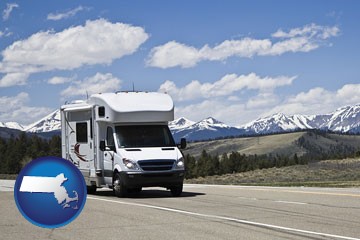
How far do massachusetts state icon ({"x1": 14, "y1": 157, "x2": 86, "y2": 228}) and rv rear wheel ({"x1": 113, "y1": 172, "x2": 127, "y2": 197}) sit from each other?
45.3ft

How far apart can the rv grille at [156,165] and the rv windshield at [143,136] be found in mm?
859

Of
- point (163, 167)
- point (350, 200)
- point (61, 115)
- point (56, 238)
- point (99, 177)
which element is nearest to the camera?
point (56, 238)

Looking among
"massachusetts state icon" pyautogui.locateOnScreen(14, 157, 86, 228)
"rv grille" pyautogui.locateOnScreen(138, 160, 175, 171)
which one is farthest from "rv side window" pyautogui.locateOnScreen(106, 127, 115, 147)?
"massachusetts state icon" pyautogui.locateOnScreen(14, 157, 86, 228)

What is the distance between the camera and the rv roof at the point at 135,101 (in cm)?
1897

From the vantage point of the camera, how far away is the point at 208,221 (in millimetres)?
11664

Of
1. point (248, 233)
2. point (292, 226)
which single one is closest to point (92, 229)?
point (248, 233)

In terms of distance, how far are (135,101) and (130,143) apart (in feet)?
4.48

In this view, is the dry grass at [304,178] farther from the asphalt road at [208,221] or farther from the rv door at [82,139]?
the asphalt road at [208,221]

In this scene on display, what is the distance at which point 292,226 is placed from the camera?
422 inches

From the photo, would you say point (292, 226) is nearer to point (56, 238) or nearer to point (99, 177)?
point (56, 238)

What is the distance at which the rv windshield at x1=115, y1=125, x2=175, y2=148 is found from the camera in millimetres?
Answer: 18953

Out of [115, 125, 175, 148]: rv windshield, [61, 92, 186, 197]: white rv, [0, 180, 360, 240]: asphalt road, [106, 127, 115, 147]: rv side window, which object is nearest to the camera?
[0, 180, 360, 240]: asphalt road

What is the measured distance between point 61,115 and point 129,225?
40.4ft

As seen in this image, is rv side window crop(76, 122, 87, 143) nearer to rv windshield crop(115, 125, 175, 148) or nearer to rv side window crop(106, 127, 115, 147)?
rv side window crop(106, 127, 115, 147)
